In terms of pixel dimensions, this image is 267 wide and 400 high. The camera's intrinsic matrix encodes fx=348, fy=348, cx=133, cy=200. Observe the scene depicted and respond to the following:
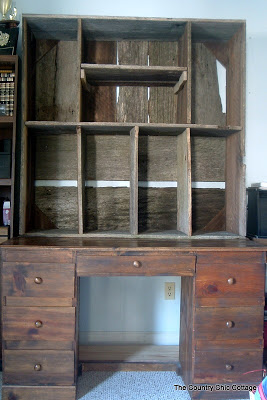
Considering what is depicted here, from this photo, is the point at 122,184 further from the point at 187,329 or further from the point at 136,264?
the point at 187,329

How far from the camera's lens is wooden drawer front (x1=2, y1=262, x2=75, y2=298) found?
1.71m

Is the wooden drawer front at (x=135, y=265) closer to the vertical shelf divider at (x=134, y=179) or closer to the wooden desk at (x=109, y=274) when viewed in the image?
the wooden desk at (x=109, y=274)

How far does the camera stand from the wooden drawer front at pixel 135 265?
5.63 ft

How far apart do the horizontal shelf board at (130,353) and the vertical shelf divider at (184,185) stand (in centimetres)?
80

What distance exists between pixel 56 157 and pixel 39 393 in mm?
1334

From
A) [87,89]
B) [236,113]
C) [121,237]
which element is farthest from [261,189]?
[87,89]

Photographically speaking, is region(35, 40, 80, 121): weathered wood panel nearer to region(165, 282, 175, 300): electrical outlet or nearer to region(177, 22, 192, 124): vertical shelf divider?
region(177, 22, 192, 124): vertical shelf divider

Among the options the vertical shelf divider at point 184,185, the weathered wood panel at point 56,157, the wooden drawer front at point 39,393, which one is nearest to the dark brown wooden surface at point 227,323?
the vertical shelf divider at point 184,185

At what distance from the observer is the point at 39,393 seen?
5.69 ft

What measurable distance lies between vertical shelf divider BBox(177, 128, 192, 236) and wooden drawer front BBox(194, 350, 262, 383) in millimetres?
656

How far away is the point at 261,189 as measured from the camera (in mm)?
2006

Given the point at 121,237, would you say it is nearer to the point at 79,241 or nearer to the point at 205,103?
the point at 79,241

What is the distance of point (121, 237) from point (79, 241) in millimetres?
264

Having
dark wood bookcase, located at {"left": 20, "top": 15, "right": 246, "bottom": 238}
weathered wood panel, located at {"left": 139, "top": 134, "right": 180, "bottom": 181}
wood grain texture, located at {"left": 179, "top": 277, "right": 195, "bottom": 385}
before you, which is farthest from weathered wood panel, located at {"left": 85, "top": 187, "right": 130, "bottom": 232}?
wood grain texture, located at {"left": 179, "top": 277, "right": 195, "bottom": 385}
